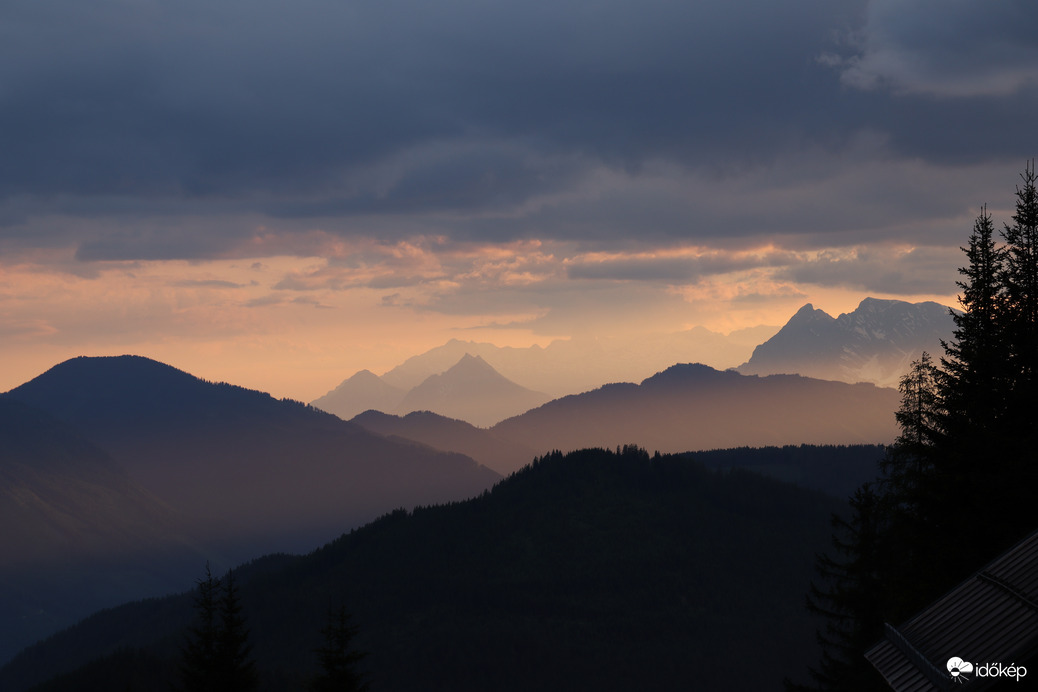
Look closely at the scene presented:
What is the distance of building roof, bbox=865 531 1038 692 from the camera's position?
16672mm

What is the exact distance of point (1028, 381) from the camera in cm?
3438

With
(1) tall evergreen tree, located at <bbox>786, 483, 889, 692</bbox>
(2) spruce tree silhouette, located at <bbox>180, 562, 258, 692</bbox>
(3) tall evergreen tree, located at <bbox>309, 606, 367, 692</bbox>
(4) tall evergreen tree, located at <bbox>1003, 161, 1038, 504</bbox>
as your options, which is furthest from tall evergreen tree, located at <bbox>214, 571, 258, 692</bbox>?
(4) tall evergreen tree, located at <bbox>1003, 161, 1038, 504</bbox>

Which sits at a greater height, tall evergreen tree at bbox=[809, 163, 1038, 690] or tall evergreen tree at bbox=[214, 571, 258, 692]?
tall evergreen tree at bbox=[809, 163, 1038, 690]

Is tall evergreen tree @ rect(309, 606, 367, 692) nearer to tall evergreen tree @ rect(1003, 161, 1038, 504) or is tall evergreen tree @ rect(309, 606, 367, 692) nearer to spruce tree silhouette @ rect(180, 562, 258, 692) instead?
spruce tree silhouette @ rect(180, 562, 258, 692)

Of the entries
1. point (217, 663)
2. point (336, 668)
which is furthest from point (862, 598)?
point (217, 663)

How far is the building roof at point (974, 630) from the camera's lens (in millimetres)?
16672

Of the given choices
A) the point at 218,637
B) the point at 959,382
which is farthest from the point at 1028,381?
the point at 218,637

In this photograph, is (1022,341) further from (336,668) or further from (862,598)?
(336,668)

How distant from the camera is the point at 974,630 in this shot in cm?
1819

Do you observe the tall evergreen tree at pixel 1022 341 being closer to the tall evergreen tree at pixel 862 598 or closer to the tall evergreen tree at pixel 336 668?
the tall evergreen tree at pixel 862 598

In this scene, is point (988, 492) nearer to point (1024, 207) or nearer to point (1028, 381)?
point (1028, 381)

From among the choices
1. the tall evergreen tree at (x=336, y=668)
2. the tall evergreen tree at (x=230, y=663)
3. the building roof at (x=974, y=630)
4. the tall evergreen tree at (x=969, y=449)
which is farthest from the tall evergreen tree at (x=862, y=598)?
the tall evergreen tree at (x=230, y=663)

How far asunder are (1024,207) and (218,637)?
45189 mm

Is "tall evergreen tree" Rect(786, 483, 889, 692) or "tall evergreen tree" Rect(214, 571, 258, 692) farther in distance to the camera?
"tall evergreen tree" Rect(214, 571, 258, 692)
